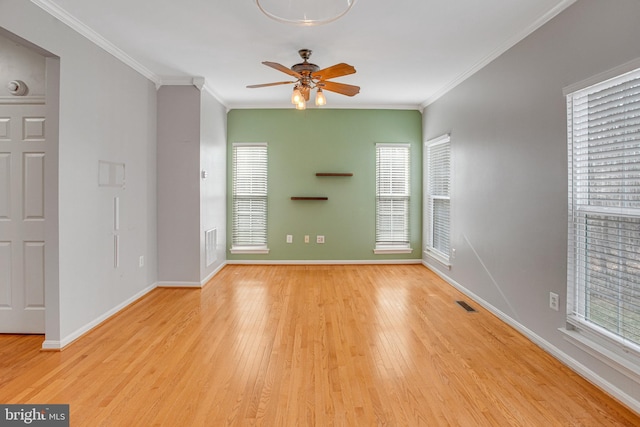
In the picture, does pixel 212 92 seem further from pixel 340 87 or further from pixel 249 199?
pixel 340 87

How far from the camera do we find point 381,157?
5.93m

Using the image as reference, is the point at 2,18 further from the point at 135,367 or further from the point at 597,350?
the point at 597,350

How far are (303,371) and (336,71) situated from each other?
2520 mm

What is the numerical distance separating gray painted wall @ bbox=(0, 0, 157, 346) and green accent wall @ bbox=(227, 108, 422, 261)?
199 centimetres

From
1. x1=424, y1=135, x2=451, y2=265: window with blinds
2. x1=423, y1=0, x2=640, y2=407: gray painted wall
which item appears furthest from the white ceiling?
x1=424, y1=135, x2=451, y2=265: window with blinds

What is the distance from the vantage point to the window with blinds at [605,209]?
6.78 feet

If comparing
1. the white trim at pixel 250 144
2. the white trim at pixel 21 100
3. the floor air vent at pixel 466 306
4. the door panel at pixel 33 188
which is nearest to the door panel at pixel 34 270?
the door panel at pixel 33 188

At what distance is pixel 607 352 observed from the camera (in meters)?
2.17

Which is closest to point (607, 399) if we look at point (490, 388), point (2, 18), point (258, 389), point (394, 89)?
point (490, 388)

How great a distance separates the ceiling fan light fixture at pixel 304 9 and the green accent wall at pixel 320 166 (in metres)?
3.59

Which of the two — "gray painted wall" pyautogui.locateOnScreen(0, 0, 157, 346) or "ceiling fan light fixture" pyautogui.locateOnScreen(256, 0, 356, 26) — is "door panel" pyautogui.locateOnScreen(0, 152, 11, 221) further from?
"ceiling fan light fixture" pyautogui.locateOnScreen(256, 0, 356, 26)

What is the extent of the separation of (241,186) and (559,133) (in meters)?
4.55

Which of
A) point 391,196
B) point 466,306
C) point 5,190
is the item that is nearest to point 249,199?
point 391,196

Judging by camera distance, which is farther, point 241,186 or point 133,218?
point 241,186
